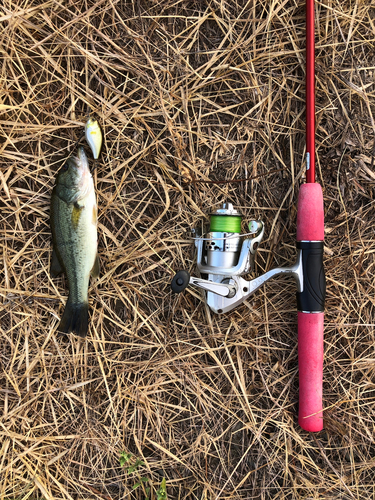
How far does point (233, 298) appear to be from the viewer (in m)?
1.86

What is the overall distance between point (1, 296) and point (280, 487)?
1973 mm

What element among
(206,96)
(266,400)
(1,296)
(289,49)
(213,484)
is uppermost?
(289,49)

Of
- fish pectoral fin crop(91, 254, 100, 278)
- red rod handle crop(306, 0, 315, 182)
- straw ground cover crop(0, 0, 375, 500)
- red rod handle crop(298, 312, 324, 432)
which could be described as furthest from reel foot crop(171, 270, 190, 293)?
red rod handle crop(306, 0, 315, 182)

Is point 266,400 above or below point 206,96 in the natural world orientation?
below

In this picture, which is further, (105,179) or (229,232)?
(105,179)

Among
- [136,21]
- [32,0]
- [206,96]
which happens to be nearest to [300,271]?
[206,96]

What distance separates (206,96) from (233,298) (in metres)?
1.16

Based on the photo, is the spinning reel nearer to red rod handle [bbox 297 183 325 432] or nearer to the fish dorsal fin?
red rod handle [bbox 297 183 325 432]

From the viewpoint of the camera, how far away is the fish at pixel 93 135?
75.8 inches

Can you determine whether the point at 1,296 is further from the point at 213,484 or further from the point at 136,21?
the point at 136,21

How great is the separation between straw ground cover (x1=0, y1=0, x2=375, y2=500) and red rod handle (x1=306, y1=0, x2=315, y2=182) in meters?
0.16

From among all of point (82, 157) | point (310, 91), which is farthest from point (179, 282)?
point (310, 91)

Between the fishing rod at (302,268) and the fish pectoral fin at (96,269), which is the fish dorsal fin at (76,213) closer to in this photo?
the fish pectoral fin at (96,269)

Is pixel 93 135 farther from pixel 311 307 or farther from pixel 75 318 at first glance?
pixel 311 307
